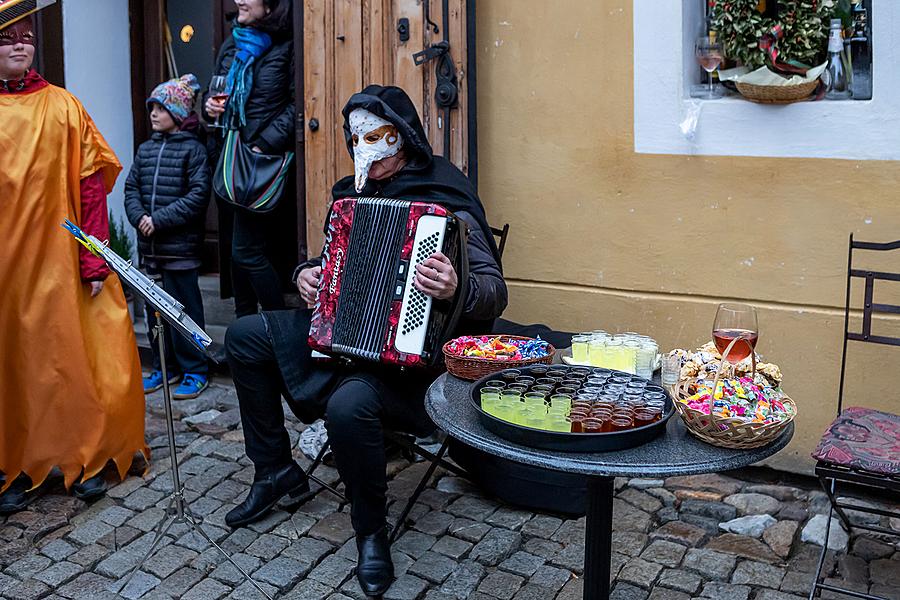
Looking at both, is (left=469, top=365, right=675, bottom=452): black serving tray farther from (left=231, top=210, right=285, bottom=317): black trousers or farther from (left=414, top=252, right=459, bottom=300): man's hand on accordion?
(left=231, top=210, right=285, bottom=317): black trousers

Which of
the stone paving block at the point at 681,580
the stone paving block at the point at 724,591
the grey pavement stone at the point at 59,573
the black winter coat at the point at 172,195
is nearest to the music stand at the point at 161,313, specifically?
the grey pavement stone at the point at 59,573

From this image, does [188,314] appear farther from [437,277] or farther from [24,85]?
[437,277]

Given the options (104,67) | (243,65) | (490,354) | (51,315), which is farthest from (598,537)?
(104,67)

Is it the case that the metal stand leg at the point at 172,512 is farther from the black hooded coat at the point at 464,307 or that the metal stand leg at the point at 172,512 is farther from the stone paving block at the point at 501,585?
the stone paving block at the point at 501,585

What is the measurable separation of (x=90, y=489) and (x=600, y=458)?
2612 millimetres

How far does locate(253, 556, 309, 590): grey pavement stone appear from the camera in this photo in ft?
11.4

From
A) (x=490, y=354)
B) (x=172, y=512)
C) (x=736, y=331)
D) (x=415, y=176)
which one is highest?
(x=415, y=176)

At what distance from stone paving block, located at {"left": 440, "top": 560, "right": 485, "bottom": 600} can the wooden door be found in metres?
1.83

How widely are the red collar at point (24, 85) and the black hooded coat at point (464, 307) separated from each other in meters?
1.35

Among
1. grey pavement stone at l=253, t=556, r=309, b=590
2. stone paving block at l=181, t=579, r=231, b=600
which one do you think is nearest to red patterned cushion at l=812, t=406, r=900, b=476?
grey pavement stone at l=253, t=556, r=309, b=590

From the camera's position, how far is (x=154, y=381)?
5535mm

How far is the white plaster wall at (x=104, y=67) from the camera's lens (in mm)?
5969

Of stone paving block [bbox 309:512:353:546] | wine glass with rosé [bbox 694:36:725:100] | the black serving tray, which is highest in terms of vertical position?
wine glass with rosé [bbox 694:36:725:100]

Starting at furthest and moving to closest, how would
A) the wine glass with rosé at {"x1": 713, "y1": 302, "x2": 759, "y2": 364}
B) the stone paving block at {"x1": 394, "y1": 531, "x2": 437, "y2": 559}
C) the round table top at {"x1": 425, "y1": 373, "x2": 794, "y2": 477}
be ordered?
the stone paving block at {"x1": 394, "y1": 531, "x2": 437, "y2": 559}
the wine glass with rosé at {"x1": 713, "y1": 302, "x2": 759, "y2": 364}
the round table top at {"x1": 425, "y1": 373, "x2": 794, "y2": 477}
